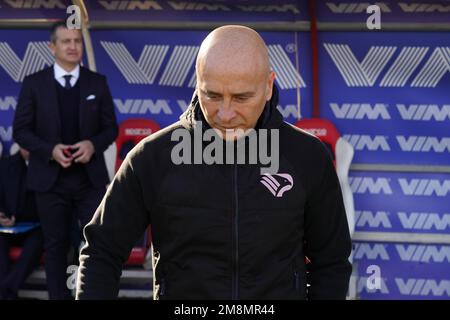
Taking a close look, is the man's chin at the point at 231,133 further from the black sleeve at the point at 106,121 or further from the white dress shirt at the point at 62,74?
the white dress shirt at the point at 62,74

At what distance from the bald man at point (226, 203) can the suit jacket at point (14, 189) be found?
407 cm

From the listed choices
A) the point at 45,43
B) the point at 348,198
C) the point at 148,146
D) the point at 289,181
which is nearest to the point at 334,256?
the point at 289,181

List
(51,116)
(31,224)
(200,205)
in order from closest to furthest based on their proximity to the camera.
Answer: (200,205)
(51,116)
(31,224)

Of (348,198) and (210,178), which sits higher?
(348,198)

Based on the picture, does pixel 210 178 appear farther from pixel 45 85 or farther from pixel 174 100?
pixel 174 100

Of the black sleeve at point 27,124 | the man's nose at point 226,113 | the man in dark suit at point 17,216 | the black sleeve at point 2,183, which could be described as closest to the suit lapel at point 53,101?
the black sleeve at point 27,124

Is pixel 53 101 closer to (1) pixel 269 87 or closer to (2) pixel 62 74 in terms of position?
(2) pixel 62 74

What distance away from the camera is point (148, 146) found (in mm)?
2680

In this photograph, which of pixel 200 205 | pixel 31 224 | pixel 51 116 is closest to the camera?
pixel 200 205

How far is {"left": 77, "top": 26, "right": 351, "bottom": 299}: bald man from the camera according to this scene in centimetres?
256

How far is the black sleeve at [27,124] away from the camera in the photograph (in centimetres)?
595

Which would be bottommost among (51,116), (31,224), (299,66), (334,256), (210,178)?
(334,256)

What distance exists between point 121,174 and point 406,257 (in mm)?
4335

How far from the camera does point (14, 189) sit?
21.6 feet
